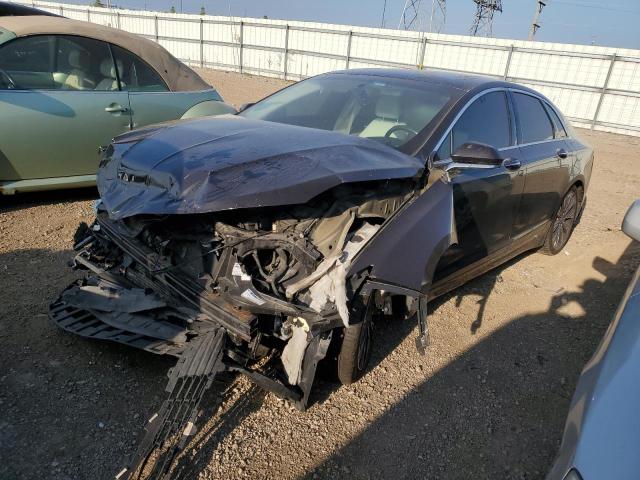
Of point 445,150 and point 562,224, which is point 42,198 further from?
point 562,224

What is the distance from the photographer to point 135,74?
5.05m

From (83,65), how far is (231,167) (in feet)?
11.0

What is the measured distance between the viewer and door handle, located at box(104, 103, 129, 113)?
4.72 m

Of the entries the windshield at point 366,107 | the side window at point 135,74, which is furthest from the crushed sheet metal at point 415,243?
the side window at point 135,74

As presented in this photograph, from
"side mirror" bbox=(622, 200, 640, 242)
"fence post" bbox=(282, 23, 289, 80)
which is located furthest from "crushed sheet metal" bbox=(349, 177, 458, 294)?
"fence post" bbox=(282, 23, 289, 80)

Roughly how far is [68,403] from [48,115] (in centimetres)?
297

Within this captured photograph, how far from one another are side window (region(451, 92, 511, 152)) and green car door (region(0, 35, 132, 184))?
3.31 m

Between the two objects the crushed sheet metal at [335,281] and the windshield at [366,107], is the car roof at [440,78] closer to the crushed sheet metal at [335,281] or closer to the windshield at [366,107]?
the windshield at [366,107]

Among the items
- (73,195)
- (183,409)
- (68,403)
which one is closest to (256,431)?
(183,409)

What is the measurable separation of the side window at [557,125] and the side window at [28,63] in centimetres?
481

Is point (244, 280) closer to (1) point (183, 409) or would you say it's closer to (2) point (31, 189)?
(1) point (183, 409)

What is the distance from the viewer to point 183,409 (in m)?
2.21

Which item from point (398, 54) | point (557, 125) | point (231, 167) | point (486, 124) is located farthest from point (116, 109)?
point (398, 54)

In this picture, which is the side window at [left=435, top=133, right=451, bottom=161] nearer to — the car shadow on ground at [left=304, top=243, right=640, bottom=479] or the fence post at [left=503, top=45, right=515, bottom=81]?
the car shadow on ground at [left=304, top=243, right=640, bottom=479]
